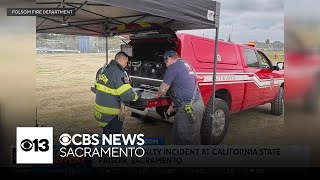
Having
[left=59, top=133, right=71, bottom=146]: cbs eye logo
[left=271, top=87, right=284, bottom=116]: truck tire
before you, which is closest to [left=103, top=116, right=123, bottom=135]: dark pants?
[left=59, top=133, right=71, bottom=146]: cbs eye logo

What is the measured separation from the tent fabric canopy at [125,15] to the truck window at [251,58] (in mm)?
1342

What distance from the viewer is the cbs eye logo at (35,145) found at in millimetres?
2944

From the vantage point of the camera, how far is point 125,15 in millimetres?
4578

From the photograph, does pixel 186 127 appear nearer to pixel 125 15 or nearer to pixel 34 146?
pixel 34 146

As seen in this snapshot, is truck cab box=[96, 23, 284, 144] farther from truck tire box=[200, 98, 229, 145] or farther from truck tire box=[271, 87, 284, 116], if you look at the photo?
truck tire box=[271, 87, 284, 116]

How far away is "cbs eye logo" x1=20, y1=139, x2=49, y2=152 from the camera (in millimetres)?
2944

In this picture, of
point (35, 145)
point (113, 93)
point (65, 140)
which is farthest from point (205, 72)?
point (35, 145)

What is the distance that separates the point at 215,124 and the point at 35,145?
8.18 feet

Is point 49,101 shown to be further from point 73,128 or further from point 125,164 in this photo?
point 125,164

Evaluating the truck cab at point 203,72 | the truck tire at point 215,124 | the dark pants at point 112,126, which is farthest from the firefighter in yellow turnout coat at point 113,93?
the truck tire at point 215,124

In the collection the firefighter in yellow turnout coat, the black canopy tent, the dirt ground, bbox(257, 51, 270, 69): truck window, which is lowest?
the dirt ground

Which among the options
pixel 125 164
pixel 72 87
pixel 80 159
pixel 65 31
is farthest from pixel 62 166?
pixel 72 87

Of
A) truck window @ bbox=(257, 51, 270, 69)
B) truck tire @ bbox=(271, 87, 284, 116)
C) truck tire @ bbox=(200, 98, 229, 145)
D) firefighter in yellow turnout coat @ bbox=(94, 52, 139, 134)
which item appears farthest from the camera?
truck tire @ bbox=(271, 87, 284, 116)

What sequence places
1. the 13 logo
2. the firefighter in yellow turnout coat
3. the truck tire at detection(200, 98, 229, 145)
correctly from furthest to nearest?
the truck tire at detection(200, 98, 229, 145) < the firefighter in yellow turnout coat < the 13 logo
